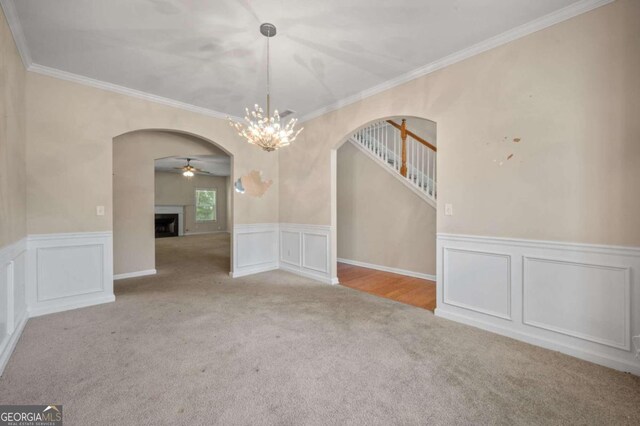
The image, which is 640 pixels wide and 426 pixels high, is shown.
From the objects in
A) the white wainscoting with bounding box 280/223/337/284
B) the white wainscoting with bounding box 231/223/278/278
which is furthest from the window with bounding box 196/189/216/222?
the white wainscoting with bounding box 280/223/337/284

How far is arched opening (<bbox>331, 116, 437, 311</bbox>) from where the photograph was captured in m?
4.74

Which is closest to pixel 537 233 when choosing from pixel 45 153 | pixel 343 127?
pixel 343 127

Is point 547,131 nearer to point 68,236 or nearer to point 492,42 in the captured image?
point 492,42

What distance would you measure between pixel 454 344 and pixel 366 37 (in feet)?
10.5

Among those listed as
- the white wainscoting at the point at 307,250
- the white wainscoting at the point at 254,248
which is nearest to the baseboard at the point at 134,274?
the white wainscoting at the point at 254,248

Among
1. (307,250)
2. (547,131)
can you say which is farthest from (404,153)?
(547,131)

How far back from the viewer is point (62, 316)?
3174mm

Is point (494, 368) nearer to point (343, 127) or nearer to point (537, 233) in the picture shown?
point (537, 233)

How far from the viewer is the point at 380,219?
5590mm

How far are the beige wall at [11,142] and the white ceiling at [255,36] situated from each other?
319 millimetres

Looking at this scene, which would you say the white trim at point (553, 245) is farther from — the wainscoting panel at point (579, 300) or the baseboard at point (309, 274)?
the baseboard at point (309, 274)

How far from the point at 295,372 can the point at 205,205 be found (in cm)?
1229

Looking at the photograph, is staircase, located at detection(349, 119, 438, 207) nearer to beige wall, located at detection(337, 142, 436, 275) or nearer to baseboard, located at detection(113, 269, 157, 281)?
beige wall, located at detection(337, 142, 436, 275)

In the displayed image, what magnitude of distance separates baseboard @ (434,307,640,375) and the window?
1207 centimetres
